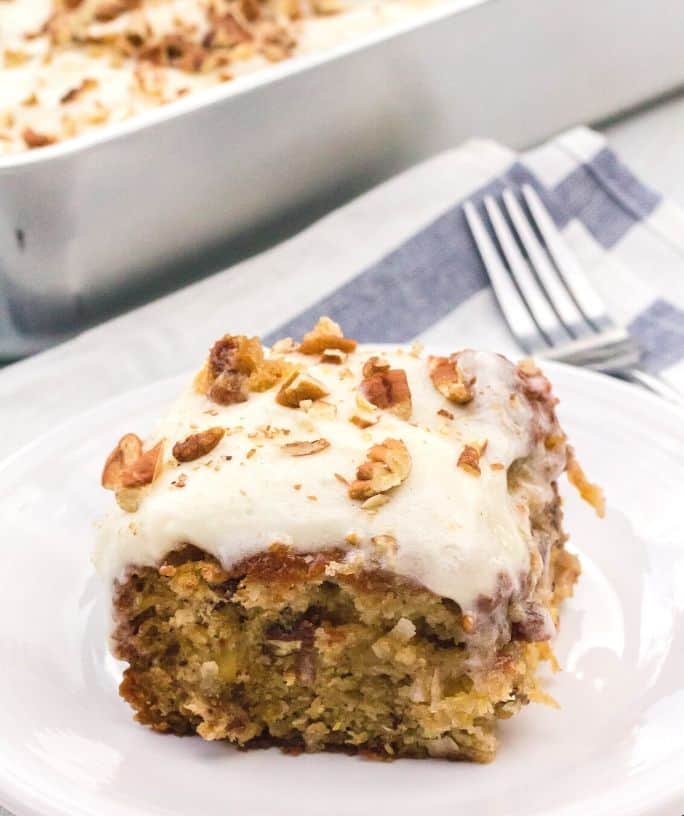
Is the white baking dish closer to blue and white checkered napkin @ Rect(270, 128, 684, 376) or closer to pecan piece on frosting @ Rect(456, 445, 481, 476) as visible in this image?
blue and white checkered napkin @ Rect(270, 128, 684, 376)

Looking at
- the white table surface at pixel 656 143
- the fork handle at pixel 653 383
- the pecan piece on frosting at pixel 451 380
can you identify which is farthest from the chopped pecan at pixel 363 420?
the white table surface at pixel 656 143

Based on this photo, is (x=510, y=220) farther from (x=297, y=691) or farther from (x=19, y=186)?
(x=297, y=691)

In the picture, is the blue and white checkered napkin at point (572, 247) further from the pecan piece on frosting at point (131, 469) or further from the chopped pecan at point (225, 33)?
the pecan piece on frosting at point (131, 469)

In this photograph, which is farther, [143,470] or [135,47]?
[135,47]

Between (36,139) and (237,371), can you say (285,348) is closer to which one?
(237,371)

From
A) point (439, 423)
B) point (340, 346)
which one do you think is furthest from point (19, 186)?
point (439, 423)

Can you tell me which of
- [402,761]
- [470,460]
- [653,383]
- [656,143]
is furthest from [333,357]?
[656,143]
